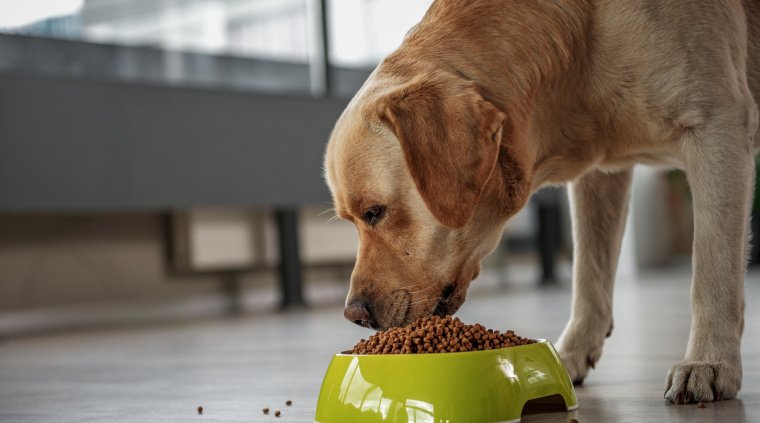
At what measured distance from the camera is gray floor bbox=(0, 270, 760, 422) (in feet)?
6.74

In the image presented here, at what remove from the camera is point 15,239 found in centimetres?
575

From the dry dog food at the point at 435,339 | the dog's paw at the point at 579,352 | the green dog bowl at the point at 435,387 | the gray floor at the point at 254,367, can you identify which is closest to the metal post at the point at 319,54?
the gray floor at the point at 254,367

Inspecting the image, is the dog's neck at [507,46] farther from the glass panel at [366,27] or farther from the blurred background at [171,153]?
the glass panel at [366,27]

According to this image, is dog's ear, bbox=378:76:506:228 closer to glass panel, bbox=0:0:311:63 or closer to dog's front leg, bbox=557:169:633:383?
dog's front leg, bbox=557:169:633:383

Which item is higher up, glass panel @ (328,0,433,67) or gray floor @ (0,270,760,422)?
glass panel @ (328,0,433,67)

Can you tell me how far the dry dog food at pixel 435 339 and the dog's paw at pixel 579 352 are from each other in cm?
51

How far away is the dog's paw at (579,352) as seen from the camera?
2379 millimetres

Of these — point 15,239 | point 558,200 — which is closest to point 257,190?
point 15,239

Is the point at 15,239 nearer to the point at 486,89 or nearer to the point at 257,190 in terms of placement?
the point at 257,190

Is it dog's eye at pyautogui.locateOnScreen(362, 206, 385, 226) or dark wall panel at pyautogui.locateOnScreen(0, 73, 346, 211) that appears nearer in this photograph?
dog's eye at pyautogui.locateOnScreen(362, 206, 385, 226)

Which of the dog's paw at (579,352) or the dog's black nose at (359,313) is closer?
the dog's black nose at (359,313)

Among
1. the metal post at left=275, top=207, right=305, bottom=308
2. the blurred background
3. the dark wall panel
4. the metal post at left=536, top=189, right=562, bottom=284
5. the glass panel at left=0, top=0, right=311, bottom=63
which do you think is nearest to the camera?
the dark wall panel

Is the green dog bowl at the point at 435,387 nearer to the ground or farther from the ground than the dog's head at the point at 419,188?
nearer to the ground

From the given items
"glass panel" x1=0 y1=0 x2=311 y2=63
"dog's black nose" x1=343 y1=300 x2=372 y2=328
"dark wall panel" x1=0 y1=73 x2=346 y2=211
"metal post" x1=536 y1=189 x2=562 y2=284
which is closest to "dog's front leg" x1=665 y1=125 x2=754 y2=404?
"dog's black nose" x1=343 y1=300 x2=372 y2=328
